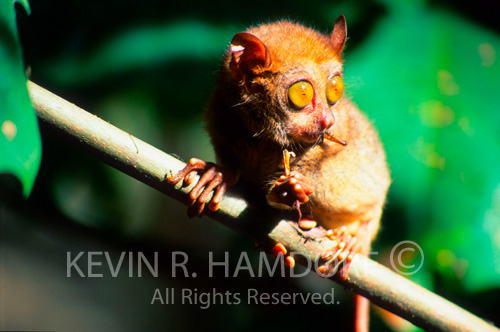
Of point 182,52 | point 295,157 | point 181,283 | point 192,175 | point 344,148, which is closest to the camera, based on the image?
point 192,175

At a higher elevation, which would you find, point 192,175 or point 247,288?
point 247,288

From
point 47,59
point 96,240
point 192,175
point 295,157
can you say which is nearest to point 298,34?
point 295,157

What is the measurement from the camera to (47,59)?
3.49m

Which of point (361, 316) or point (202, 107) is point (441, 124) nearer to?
point (361, 316)

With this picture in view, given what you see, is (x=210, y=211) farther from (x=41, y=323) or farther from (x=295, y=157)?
(x=41, y=323)

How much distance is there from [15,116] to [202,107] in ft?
7.03

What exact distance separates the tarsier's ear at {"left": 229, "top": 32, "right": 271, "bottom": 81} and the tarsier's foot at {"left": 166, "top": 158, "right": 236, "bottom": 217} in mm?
478

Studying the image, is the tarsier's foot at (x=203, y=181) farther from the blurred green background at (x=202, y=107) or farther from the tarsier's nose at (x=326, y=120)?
the blurred green background at (x=202, y=107)

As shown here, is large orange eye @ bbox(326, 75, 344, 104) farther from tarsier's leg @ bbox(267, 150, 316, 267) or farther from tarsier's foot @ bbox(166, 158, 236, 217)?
tarsier's foot @ bbox(166, 158, 236, 217)

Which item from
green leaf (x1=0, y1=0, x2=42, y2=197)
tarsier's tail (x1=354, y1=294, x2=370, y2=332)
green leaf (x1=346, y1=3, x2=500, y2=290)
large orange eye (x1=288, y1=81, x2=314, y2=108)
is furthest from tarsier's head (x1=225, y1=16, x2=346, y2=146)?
tarsier's tail (x1=354, y1=294, x2=370, y2=332)

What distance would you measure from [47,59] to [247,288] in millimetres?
2349

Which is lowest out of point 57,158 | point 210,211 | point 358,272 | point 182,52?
point 358,272

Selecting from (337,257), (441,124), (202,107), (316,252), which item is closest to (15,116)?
(316,252)

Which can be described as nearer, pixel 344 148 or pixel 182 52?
pixel 344 148
